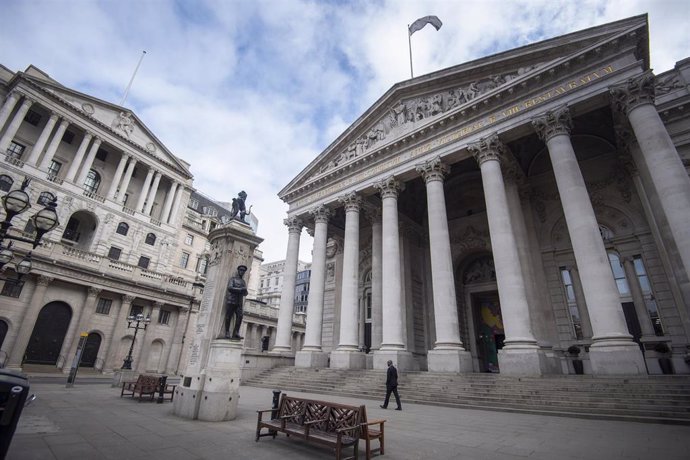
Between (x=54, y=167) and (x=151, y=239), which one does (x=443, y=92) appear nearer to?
(x=151, y=239)

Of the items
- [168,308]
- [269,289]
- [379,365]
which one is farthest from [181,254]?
[269,289]

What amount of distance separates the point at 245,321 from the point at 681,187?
1378 inches

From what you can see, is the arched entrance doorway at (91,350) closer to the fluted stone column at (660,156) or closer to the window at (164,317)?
the window at (164,317)

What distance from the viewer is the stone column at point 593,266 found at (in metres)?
11.3

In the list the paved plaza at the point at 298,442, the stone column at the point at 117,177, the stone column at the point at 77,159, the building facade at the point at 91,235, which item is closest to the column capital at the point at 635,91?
the paved plaza at the point at 298,442

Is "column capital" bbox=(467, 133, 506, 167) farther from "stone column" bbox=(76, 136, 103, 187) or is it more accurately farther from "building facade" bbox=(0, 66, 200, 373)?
"stone column" bbox=(76, 136, 103, 187)

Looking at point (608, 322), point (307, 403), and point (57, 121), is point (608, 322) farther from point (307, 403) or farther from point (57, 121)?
point (57, 121)

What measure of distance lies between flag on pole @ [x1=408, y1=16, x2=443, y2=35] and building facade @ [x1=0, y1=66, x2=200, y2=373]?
28.9 meters

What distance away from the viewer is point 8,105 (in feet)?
87.9

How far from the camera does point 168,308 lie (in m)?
30.5

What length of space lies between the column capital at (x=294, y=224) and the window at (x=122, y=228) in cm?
1838

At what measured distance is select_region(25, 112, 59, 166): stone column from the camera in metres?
27.4

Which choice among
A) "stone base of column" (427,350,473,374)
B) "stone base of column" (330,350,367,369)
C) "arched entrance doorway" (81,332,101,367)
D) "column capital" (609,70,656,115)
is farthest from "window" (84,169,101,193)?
"column capital" (609,70,656,115)

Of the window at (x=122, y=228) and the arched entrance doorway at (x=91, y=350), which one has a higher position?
the window at (x=122, y=228)
